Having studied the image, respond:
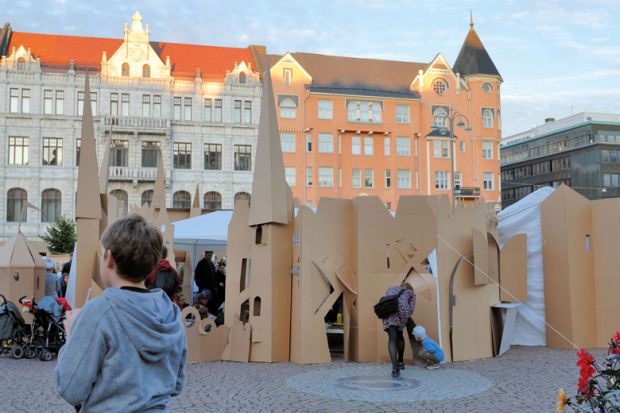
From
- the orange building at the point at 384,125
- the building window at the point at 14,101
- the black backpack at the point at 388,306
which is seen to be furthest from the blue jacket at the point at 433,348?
the building window at the point at 14,101

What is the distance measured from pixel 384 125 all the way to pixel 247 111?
10615 millimetres

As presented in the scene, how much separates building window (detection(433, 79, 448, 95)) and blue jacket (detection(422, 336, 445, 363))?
142 ft

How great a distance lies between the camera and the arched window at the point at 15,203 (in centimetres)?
4178

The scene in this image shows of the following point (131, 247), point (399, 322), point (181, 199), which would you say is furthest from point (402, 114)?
point (131, 247)

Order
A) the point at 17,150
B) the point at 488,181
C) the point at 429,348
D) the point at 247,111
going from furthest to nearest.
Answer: the point at 488,181 → the point at 247,111 → the point at 17,150 → the point at 429,348

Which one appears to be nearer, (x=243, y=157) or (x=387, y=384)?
(x=387, y=384)

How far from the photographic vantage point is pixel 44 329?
1165 centimetres

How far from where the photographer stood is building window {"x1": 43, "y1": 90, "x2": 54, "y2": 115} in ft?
140

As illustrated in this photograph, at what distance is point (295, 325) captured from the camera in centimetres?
1113

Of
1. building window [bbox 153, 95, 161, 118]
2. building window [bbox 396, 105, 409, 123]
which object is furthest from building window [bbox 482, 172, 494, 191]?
building window [bbox 153, 95, 161, 118]

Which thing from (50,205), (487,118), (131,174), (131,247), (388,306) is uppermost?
(487,118)

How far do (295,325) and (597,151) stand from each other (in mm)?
70858

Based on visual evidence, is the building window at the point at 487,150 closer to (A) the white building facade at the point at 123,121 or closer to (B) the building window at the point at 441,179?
(B) the building window at the point at 441,179

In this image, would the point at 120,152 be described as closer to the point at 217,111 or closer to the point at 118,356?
the point at 217,111
